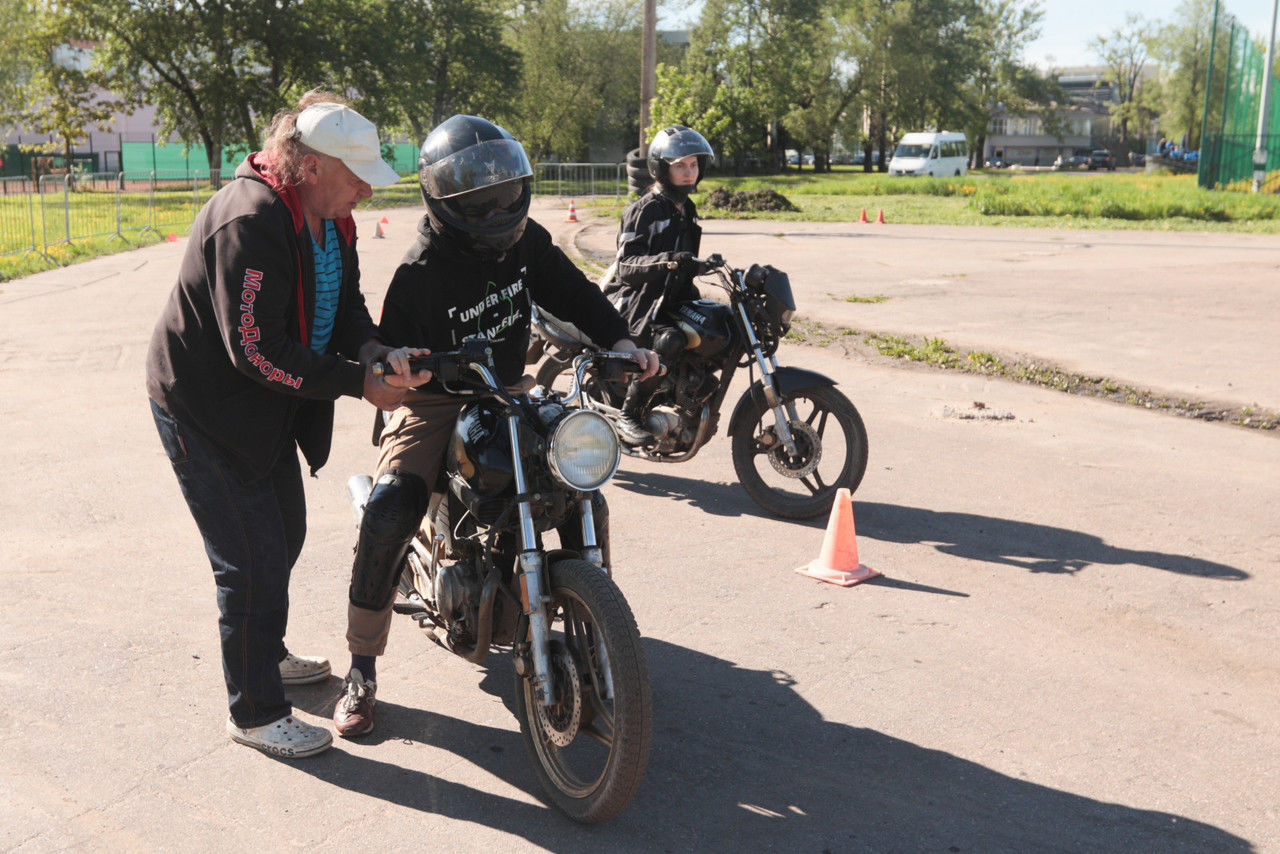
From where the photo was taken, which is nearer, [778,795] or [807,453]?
[778,795]

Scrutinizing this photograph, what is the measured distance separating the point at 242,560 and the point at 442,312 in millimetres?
1047

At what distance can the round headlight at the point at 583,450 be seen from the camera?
341cm

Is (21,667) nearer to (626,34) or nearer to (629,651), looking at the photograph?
(629,651)

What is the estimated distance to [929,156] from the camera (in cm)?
6056

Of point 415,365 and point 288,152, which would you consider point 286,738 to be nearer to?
point 415,365

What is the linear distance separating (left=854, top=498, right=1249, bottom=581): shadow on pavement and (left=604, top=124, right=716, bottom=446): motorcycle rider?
1.41 m

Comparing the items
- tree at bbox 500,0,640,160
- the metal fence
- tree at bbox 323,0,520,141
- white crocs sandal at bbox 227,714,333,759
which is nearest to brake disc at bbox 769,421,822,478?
white crocs sandal at bbox 227,714,333,759

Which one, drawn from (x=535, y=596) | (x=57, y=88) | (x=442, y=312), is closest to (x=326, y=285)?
(x=442, y=312)

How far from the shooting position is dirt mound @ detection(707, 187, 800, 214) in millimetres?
32250

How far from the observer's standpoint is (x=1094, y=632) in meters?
5.00

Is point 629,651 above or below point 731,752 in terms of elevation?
above

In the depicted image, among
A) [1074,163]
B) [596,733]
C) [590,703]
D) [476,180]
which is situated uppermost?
[1074,163]

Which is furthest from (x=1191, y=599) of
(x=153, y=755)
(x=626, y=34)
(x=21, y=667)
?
(x=626, y=34)

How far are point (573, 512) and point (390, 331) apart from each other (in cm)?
93
